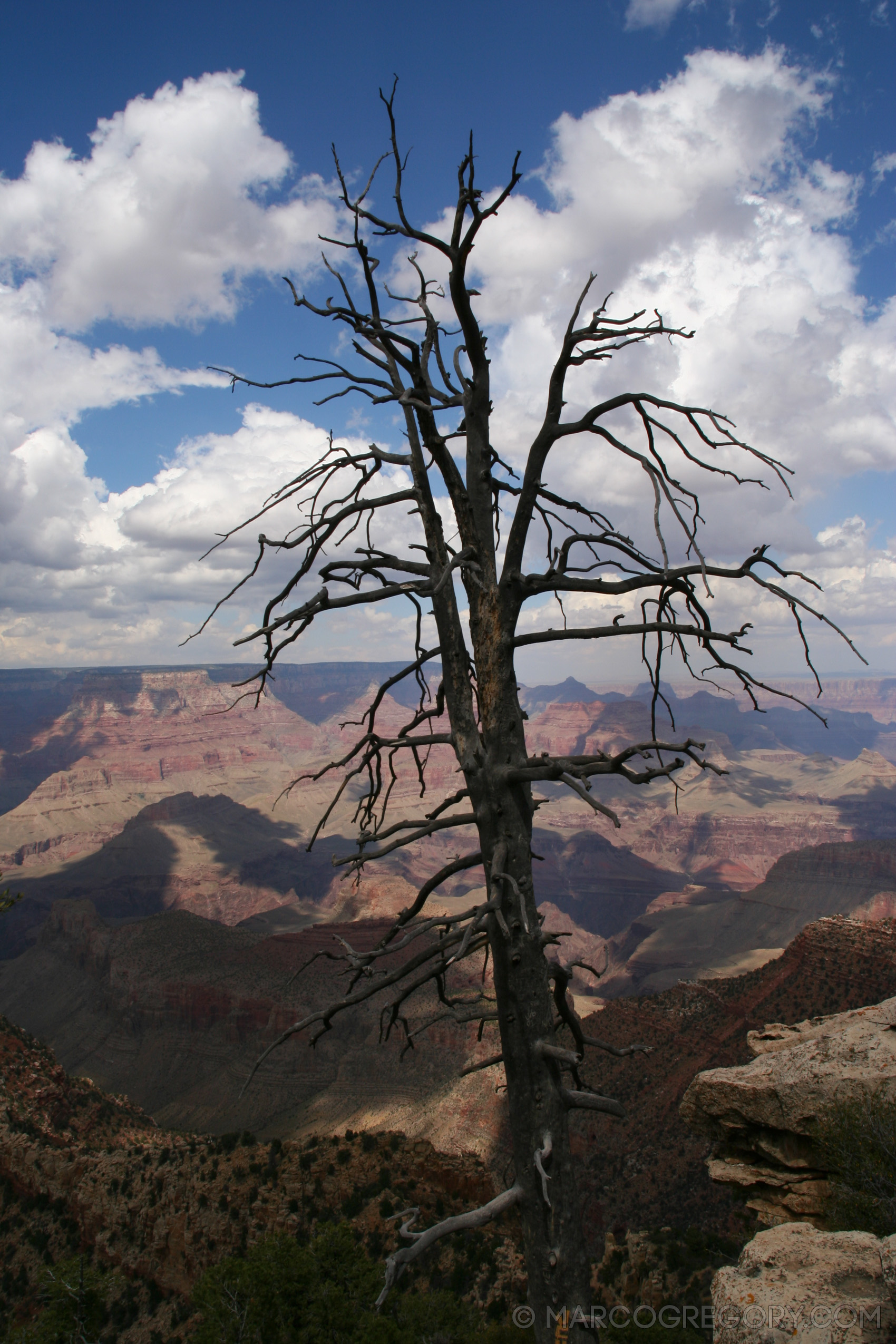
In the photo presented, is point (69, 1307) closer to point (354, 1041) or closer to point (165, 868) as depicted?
point (354, 1041)

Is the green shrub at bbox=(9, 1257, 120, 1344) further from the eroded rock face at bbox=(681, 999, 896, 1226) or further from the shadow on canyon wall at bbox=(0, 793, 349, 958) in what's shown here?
the shadow on canyon wall at bbox=(0, 793, 349, 958)

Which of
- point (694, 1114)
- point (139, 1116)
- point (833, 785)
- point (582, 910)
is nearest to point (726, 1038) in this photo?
point (694, 1114)

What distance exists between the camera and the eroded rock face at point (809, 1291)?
458cm

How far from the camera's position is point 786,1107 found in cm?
954

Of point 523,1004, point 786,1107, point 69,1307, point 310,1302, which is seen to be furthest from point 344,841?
point 523,1004

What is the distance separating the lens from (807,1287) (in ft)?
17.1

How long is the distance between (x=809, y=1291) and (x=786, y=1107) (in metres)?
4.98

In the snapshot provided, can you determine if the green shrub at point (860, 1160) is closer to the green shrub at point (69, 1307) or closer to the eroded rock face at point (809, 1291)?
the eroded rock face at point (809, 1291)

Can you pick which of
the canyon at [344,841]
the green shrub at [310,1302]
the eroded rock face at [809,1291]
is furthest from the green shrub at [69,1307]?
the canyon at [344,841]

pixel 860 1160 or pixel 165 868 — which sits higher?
pixel 860 1160

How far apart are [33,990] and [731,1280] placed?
274 feet

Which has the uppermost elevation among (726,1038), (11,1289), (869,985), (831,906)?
(869,985)

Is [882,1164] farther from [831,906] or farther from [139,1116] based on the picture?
[831,906]

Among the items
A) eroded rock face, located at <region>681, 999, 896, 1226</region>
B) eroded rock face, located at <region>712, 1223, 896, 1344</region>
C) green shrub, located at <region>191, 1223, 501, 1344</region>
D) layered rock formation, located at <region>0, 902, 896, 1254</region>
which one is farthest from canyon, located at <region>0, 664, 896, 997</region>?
eroded rock face, located at <region>712, 1223, 896, 1344</region>
